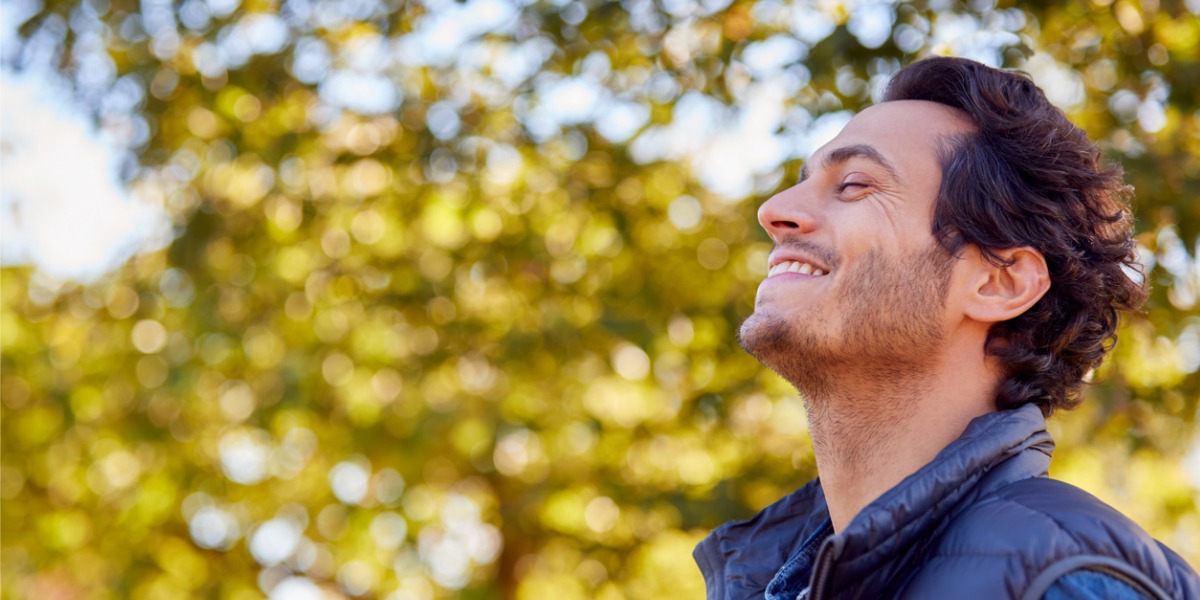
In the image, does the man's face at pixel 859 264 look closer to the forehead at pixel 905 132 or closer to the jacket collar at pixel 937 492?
the forehead at pixel 905 132

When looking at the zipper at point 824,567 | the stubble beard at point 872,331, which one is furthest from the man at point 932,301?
the zipper at point 824,567

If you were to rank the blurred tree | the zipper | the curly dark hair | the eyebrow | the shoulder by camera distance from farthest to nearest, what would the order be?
the blurred tree → the eyebrow → the curly dark hair → the zipper → the shoulder

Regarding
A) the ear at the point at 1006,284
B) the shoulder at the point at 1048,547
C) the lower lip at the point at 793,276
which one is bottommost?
the lower lip at the point at 793,276

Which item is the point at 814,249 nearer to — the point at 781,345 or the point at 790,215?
the point at 790,215

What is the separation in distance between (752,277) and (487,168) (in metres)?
1.42

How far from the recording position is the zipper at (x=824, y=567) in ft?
5.78

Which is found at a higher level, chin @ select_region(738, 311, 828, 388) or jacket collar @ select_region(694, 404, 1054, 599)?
jacket collar @ select_region(694, 404, 1054, 599)

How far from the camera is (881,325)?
221cm

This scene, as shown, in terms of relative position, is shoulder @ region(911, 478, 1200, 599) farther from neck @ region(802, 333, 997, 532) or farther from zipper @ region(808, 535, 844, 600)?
neck @ region(802, 333, 997, 532)

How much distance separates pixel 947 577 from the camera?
170 cm

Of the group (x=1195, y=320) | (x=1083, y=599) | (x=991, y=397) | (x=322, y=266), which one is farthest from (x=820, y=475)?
(x=322, y=266)

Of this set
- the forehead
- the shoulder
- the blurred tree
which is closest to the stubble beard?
the forehead

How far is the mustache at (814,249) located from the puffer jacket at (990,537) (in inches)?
17.7

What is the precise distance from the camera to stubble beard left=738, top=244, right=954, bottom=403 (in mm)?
2209
